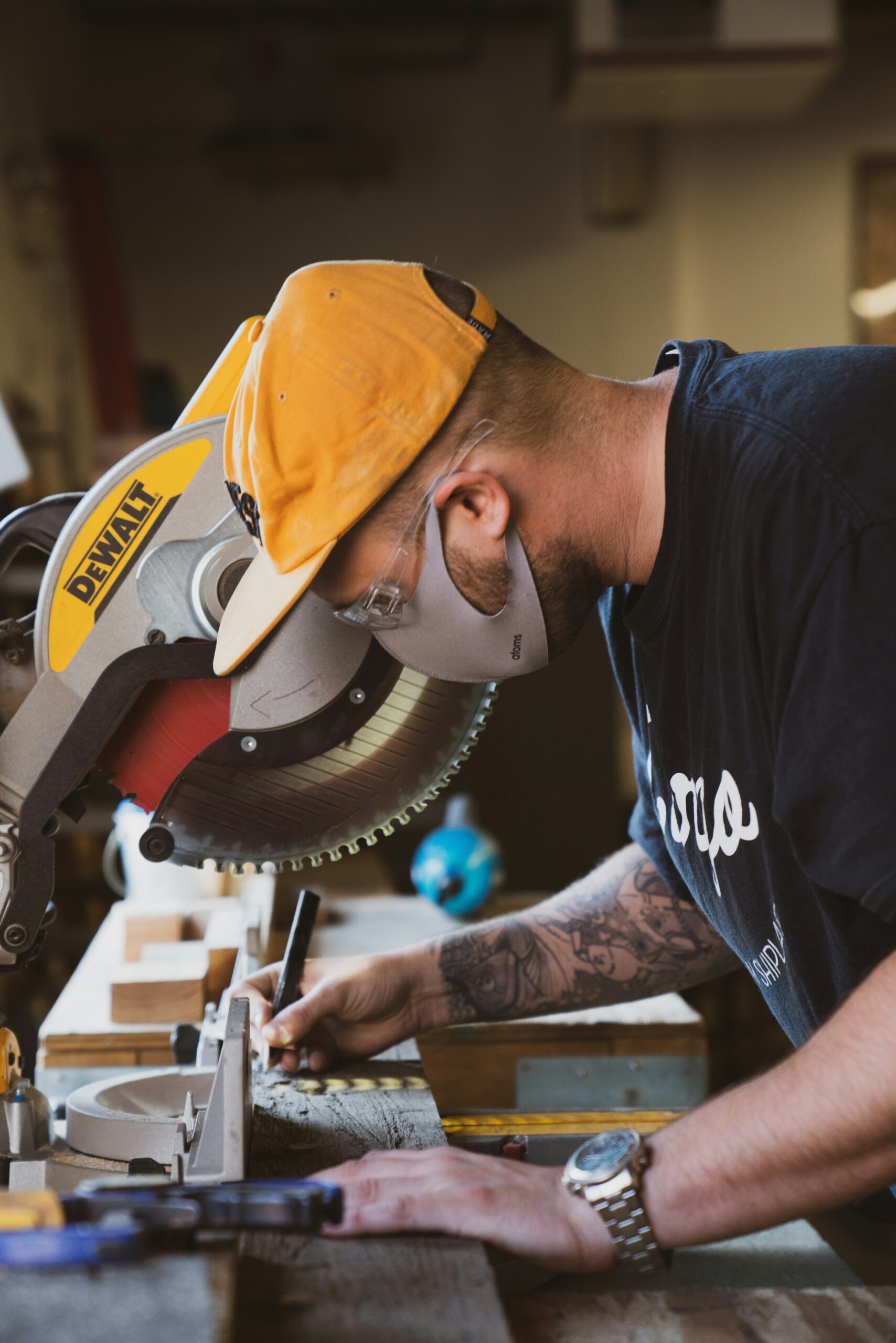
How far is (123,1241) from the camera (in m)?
0.62

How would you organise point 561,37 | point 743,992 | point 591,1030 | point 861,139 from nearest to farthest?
point 591,1030 < point 743,992 < point 561,37 < point 861,139

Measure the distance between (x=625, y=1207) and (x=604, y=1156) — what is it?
32 mm

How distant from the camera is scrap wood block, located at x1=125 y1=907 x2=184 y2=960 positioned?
1794mm

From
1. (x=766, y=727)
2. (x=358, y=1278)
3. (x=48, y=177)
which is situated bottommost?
(x=358, y=1278)

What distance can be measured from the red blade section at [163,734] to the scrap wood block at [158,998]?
61 cm

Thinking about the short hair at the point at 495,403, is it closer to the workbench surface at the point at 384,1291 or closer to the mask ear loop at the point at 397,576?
the mask ear loop at the point at 397,576

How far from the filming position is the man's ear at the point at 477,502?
0.89 metres

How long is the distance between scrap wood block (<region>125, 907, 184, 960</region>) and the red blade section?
0.87m

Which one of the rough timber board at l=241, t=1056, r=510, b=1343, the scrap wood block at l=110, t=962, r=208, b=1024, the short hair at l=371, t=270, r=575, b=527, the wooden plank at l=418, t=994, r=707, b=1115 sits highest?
the short hair at l=371, t=270, r=575, b=527

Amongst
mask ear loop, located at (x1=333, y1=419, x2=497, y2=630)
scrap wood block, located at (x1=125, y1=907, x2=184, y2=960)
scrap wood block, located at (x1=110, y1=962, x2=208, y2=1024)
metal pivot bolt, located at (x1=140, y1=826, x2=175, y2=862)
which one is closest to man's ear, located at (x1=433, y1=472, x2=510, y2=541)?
mask ear loop, located at (x1=333, y1=419, x2=497, y2=630)

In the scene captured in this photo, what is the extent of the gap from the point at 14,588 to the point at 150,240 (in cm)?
278

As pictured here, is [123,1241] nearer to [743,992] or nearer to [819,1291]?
[819,1291]

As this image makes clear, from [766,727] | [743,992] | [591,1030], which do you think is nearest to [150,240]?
[743,992]

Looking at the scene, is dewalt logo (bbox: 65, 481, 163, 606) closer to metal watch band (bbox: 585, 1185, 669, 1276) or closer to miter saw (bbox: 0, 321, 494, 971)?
miter saw (bbox: 0, 321, 494, 971)
